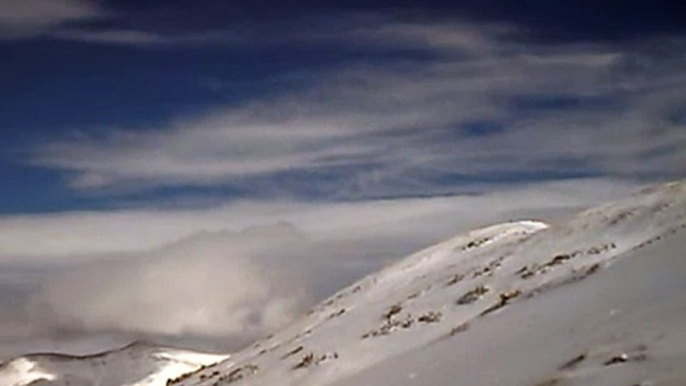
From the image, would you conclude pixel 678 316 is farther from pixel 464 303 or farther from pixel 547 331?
pixel 464 303

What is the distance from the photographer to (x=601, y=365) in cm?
1969

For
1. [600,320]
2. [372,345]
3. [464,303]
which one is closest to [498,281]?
[464,303]

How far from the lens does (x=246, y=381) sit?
127ft

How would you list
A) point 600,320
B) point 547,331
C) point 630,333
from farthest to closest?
point 547,331
point 600,320
point 630,333

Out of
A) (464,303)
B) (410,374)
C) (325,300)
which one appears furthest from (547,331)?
(325,300)

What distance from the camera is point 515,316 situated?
28.9m

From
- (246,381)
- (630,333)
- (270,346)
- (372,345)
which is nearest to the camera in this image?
(630,333)

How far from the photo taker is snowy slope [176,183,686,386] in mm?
21000

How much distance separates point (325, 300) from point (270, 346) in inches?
275

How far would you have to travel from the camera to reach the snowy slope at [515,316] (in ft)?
68.9

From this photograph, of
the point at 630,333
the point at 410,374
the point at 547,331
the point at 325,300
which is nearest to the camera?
the point at 630,333

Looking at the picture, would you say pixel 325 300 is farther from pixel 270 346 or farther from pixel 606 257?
pixel 606 257

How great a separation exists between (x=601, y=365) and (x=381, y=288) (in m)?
27.7

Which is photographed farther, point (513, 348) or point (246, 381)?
point (246, 381)
